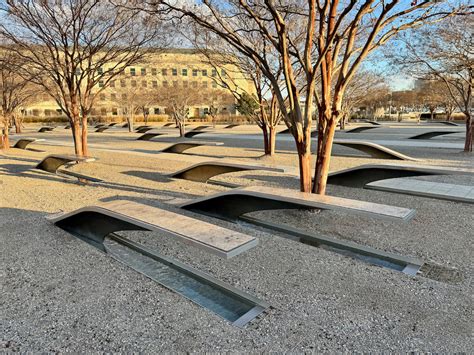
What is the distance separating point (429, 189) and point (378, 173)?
1457mm

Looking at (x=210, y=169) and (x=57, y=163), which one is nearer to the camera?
(x=210, y=169)

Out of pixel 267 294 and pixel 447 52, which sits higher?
pixel 447 52

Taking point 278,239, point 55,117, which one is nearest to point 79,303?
point 278,239

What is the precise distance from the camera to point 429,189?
7605mm

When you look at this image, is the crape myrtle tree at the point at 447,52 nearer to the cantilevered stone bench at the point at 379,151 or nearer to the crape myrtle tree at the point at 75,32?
the cantilevered stone bench at the point at 379,151

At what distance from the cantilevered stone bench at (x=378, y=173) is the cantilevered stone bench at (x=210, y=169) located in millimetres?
1514

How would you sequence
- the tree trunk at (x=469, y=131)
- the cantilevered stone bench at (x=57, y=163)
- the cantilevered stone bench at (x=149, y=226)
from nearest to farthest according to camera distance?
1. the cantilevered stone bench at (x=149, y=226)
2. the cantilevered stone bench at (x=57, y=163)
3. the tree trunk at (x=469, y=131)

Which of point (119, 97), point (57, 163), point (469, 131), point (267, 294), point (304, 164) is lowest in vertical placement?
point (267, 294)

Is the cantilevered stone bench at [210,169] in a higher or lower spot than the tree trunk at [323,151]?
lower

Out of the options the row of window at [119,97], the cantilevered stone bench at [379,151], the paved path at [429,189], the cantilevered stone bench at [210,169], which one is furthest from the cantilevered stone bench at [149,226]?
the row of window at [119,97]

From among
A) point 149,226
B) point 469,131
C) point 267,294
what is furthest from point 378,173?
point 469,131

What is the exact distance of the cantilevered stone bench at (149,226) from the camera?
10.7 ft

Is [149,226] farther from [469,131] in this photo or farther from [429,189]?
[469,131]

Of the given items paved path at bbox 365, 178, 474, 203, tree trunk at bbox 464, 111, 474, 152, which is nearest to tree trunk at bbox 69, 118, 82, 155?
paved path at bbox 365, 178, 474, 203
